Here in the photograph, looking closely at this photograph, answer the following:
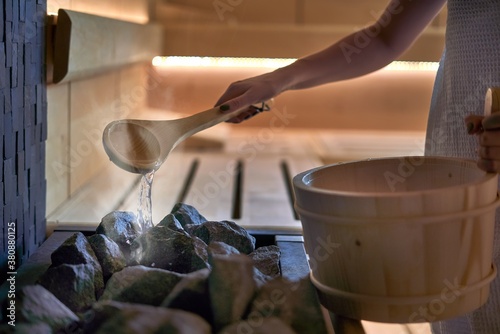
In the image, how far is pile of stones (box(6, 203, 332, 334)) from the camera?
788 mm

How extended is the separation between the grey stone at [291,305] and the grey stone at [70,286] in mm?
241

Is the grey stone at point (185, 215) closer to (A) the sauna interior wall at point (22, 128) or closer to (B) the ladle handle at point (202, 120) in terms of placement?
(B) the ladle handle at point (202, 120)

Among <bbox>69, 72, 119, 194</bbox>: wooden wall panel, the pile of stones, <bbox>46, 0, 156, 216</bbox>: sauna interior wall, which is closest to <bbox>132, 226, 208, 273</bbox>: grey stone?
the pile of stones

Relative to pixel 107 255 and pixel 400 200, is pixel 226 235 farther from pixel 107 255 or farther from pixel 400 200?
pixel 400 200

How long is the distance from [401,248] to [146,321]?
0.29 metres

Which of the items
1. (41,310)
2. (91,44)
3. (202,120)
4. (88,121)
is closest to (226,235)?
(202,120)

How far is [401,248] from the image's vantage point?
2.68ft

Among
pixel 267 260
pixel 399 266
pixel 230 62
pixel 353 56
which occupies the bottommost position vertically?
pixel 267 260

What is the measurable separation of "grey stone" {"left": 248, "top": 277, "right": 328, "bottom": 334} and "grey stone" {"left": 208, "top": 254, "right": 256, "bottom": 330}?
2 centimetres

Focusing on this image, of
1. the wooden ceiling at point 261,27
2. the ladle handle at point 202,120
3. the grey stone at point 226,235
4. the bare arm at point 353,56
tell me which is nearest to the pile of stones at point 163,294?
the grey stone at point 226,235

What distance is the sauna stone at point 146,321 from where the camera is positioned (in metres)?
0.74

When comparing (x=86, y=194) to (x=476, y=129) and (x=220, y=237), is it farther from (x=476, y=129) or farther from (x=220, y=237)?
(x=476, y=129)

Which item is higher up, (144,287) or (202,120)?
(202,120)

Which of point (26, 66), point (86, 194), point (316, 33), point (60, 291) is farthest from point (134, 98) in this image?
point (60, 291)
